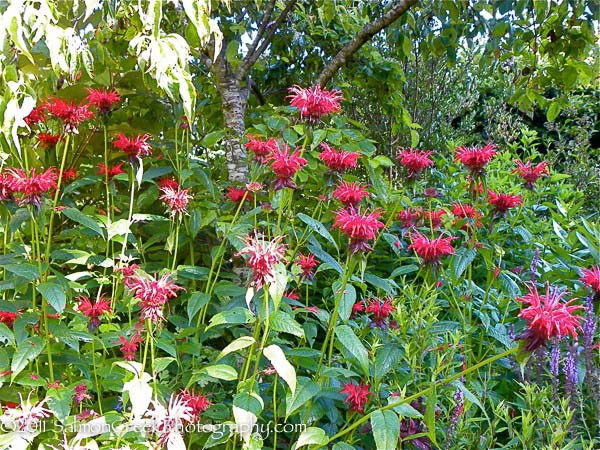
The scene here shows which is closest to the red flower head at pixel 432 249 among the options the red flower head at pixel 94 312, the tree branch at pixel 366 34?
the red flower head at pixel 94 312

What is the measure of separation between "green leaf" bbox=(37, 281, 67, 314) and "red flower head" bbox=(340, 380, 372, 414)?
558 mm

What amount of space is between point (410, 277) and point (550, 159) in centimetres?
149

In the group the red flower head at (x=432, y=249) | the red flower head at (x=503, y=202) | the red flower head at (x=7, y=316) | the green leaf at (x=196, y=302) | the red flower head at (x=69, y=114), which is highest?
the red flower head at (x=69, y=114)

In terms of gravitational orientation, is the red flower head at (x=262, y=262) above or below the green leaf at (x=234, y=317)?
above

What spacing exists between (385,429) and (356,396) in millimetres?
187

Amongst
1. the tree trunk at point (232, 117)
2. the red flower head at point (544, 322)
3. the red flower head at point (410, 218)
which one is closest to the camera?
the red flower head at point (544, 322)

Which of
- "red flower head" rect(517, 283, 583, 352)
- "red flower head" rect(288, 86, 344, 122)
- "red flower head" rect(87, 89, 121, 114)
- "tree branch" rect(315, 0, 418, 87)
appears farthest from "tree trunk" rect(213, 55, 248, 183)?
"red flower head" rect(517, 283, 583, 352)

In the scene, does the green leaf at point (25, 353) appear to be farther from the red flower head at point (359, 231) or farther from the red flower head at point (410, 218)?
the red flower head at point (410, 218)

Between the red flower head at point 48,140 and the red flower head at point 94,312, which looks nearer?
the red flower head at point 94,312

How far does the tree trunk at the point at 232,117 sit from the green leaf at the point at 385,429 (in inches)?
41.9

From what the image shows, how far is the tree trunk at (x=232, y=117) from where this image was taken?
1979 mm

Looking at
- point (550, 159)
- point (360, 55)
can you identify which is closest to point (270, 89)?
point (360, 55)

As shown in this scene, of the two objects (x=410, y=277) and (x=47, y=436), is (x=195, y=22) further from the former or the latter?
(x=410, y=277)

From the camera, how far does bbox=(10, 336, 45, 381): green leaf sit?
1.11 m
